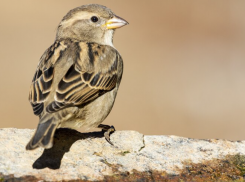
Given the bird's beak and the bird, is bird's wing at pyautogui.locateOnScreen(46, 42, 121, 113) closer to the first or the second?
the bird

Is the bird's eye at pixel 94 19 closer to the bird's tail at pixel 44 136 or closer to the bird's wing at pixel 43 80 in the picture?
the bird's wing at pixel 43 80

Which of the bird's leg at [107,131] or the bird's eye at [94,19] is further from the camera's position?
the bird's eye at [94,19]

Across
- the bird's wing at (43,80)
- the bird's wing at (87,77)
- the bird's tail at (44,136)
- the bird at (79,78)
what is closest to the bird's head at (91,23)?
the bird at (79,78)

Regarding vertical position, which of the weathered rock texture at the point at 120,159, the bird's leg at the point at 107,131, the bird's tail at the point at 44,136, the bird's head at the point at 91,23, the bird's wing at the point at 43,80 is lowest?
the bird's leg at the point at 107,131

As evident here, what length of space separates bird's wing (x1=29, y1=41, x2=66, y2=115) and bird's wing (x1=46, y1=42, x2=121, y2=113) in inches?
5.1

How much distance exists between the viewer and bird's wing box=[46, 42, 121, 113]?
5.45m

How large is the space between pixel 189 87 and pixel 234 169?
28.1 feet

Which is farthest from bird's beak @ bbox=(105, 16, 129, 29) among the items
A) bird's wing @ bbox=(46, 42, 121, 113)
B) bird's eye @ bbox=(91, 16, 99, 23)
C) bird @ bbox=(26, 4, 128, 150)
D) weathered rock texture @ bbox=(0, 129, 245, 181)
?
weathered rock texture @ bbox=(0, 129, 245, 181)

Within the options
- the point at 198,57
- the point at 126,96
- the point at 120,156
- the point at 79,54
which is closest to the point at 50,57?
the point at 79,54

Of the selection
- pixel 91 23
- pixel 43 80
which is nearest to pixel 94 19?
pixel 91 23

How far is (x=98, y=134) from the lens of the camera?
19.7 ft

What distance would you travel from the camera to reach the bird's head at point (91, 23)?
6863 mm

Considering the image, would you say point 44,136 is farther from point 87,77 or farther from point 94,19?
point 94,19

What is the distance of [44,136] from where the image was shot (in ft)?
16.3
